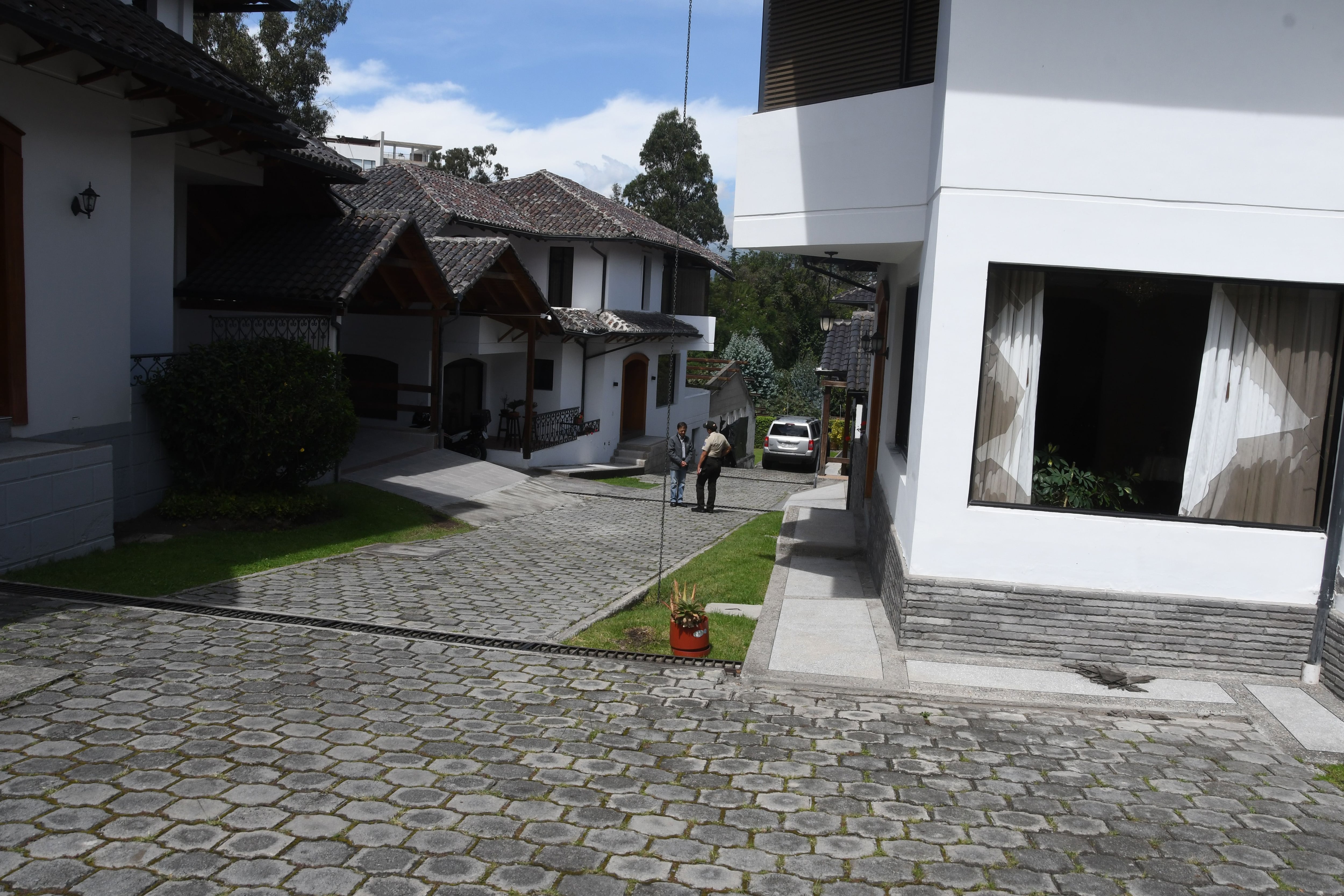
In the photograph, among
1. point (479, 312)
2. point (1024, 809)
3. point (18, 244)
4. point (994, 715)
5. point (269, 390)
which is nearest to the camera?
point (1024, 809)

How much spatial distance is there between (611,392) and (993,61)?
828 inches

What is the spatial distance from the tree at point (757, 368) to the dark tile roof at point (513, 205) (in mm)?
18950

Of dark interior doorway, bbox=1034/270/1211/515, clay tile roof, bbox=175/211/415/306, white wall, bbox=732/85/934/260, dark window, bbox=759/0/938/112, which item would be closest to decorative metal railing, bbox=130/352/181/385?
clay tile roof, bbox=175/211/415/306

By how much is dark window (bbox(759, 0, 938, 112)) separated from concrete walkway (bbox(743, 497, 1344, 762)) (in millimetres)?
4858

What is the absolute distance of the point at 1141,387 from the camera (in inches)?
307

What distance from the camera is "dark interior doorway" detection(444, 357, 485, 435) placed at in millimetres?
23391

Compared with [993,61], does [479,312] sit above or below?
below

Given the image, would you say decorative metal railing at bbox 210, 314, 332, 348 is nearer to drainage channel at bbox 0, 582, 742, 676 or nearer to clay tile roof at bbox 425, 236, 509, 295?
clay tile roof at bbox 425, 236, 509, 295

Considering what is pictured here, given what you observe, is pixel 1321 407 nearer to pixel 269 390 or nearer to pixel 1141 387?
pixel 1141 387

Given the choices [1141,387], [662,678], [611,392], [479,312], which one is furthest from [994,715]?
[611,392]

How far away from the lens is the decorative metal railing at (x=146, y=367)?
39.0 feet

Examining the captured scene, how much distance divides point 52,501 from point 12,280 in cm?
249

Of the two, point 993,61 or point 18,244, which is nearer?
point 993,61

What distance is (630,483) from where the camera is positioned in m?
24.1
